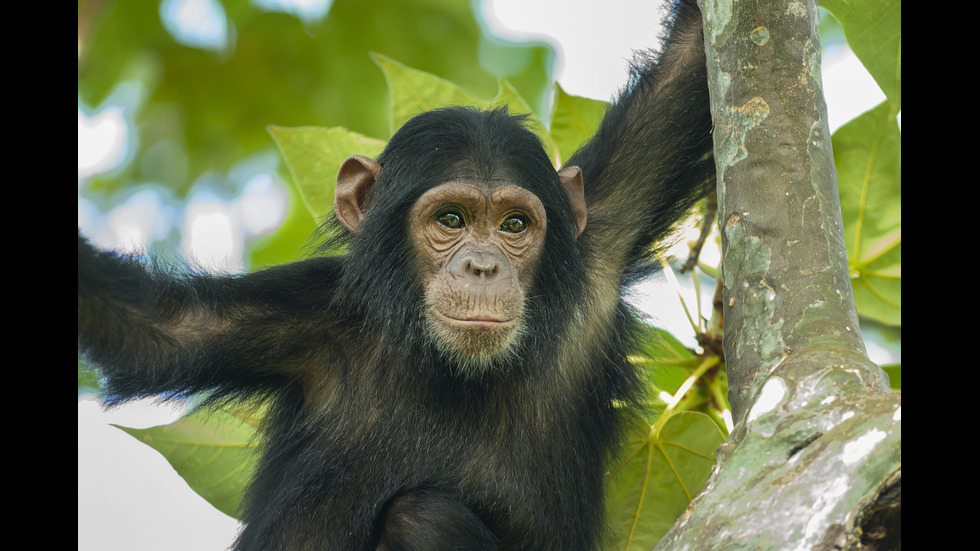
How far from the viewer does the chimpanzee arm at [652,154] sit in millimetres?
5281

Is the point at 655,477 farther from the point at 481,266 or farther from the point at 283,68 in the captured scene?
the point at 283,68

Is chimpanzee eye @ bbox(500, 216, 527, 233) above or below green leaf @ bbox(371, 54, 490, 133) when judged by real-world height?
below

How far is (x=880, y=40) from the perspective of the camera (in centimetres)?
440

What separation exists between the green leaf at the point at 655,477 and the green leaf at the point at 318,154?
2432mm

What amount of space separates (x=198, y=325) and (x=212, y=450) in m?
1.31

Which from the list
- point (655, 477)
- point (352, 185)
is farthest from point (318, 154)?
point (655, 477)

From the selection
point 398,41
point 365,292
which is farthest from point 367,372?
point 398,41

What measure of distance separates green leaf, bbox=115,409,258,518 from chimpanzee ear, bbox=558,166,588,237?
2.30 metres

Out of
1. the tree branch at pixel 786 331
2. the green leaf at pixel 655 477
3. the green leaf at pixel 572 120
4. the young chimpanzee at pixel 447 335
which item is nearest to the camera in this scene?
the tree branch at pixel 786 331

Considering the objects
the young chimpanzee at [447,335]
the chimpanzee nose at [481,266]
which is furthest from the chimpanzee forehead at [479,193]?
the chimpanzee nose at [481,266]

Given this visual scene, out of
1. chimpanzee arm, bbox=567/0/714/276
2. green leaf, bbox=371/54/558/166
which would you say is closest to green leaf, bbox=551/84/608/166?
green leaf, bbox=371/54/558/166

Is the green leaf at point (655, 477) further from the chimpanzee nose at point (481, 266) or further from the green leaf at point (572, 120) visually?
the green leaf at point (572, 120)

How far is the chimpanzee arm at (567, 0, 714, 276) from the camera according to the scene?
5.28 m

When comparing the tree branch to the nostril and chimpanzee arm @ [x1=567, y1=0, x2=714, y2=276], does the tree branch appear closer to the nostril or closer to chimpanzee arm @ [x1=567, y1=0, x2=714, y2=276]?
chimpanzee arm @ [x1=567, y1=0, x2=714, y2=276]
